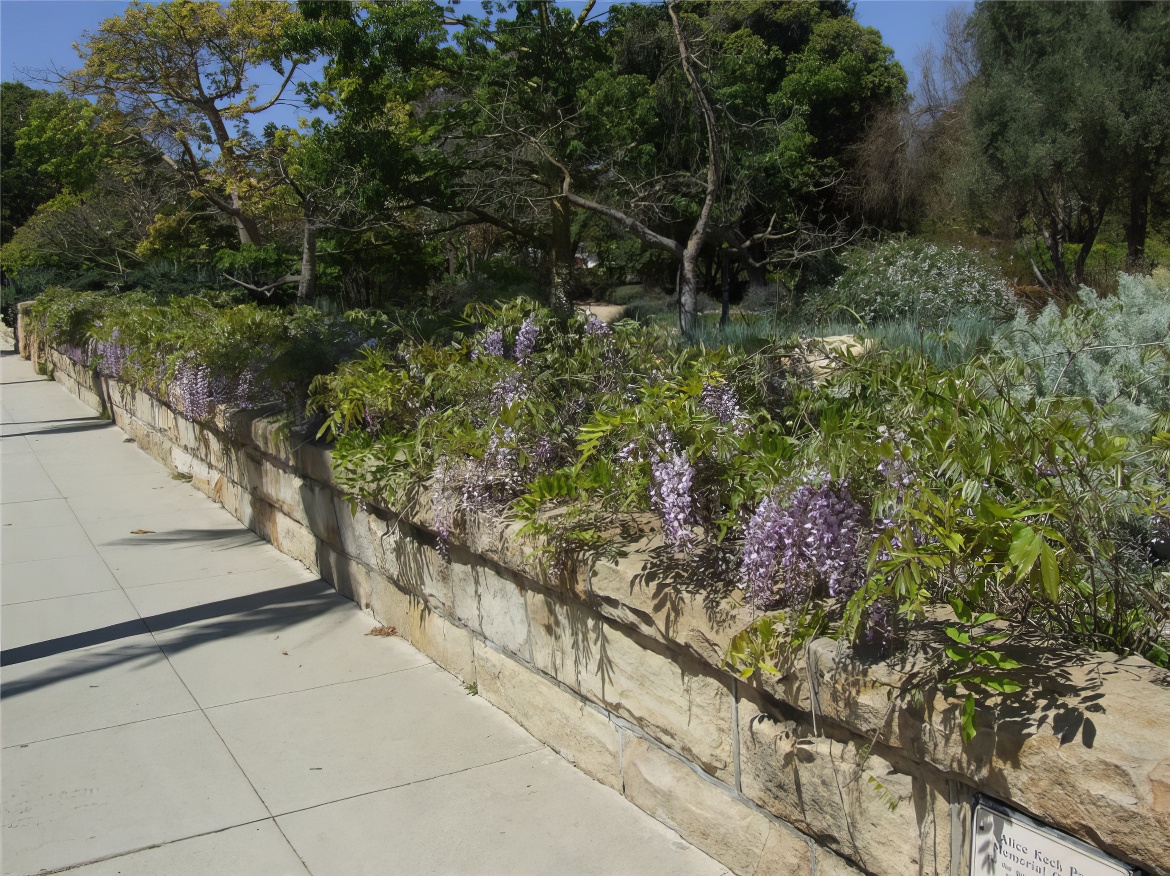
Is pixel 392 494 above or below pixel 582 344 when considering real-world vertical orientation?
below

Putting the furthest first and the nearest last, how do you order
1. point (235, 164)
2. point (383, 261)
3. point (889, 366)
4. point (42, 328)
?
1. point (235, 164)
2. point (383, 261)
3. point (42, 328)
4. point (889, 366)

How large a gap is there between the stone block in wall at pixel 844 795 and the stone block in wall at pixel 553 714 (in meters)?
0.76

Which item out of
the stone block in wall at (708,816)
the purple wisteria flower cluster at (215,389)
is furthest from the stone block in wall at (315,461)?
the stone block in wall at (708,816)

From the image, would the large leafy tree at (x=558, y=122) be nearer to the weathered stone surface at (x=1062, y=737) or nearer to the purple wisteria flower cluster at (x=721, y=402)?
the purple wisteria flower cluster at (x=721, y=402)

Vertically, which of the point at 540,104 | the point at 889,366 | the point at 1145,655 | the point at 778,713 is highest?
the point at 540,104

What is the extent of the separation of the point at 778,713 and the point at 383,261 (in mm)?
18101

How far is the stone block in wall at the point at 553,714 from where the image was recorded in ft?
11.2

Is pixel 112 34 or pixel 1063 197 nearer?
pixel 1063 197

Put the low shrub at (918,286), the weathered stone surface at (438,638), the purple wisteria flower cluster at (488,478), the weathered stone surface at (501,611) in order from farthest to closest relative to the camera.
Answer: the low shrub at (918,286), the weathered stone surface at (438,638), the purple wisteria flower cluster at (488,478), the weathered stone surface at (501,611)

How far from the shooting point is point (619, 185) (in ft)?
51.1

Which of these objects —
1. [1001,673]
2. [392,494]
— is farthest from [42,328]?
[1001,673]

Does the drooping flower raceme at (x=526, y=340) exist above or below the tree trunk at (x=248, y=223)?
below

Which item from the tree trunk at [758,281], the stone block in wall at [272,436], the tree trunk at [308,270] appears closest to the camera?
the stone block in wall at [272,436]

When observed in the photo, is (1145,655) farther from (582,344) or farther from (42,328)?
(42,328)
